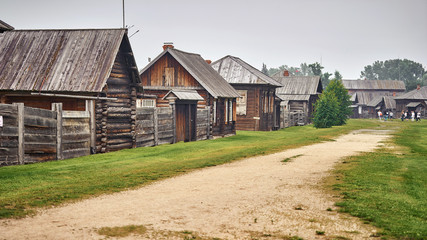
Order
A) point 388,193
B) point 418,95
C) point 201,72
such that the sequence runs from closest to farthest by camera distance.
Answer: point 388,193, point 201,72, point 418,95

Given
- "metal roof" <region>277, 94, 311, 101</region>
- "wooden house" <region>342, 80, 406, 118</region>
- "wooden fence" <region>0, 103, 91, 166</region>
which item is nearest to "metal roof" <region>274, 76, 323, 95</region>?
"metal roof" <region>277, 94, 311, 101</region>

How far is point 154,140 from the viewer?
23484mm

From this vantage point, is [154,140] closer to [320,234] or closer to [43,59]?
[43,59]

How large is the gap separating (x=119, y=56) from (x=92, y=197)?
13304mm

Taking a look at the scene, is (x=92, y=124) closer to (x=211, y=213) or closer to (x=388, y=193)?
(x=211, y=213)

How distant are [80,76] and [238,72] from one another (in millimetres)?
24841

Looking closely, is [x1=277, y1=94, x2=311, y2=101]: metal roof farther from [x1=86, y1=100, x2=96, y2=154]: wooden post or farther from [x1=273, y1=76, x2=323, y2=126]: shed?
[x1=86, y1=100, x2=96, y2=154]: wooden post

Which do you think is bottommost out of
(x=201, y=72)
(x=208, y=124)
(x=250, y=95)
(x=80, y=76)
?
(x=208, y=124)

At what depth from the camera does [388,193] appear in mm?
9883

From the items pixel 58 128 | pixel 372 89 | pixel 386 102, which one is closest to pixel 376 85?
pixel 372 89

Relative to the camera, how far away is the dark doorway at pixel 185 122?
26.4 m

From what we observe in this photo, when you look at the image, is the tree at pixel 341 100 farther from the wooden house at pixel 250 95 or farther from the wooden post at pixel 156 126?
the wooden post at pixel 156 126

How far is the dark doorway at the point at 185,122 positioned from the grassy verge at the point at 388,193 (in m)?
12.2

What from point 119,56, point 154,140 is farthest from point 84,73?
point 154,140
